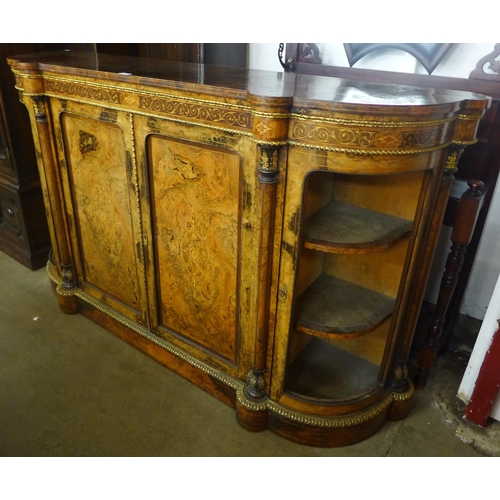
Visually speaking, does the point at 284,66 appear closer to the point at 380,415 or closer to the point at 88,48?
the point at 88,48

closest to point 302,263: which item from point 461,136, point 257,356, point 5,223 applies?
point 257,356

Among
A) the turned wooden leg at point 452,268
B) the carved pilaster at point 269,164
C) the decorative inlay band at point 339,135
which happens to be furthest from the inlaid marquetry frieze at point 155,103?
the turned wooden leg at point 452,268

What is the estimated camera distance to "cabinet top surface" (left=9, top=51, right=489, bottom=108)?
4.35ft

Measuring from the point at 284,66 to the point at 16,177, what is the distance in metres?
1.80

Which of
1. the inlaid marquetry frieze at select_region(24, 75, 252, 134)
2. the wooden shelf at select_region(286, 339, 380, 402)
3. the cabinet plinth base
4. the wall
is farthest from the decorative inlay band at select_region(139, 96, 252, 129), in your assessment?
the wall

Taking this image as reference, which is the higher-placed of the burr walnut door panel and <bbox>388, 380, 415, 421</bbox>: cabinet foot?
the burr walnut door panel

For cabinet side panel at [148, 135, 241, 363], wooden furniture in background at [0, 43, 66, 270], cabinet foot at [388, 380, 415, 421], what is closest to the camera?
cabinet side panel at [148, 135, 241, 363]

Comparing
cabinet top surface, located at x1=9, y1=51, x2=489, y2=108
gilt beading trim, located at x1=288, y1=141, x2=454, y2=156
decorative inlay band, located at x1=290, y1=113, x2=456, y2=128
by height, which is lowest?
gilt beading trim, located at x1=288, y1=141, x2=454, y2=156

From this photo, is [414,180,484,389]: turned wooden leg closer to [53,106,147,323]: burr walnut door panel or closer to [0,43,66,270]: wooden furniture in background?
[53,106,147,323]: burr walnut door panel

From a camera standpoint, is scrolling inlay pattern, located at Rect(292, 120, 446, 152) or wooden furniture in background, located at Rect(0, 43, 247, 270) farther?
wooden furniture in background, located at Rect(0, 43, 247, 270)

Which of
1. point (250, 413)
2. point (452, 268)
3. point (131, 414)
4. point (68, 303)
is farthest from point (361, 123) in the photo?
point (68, 303)

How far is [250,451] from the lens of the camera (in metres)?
1.76

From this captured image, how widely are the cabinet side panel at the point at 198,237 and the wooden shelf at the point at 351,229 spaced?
30 cm

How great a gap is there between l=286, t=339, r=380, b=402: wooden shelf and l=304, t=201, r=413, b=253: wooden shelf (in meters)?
0.64
